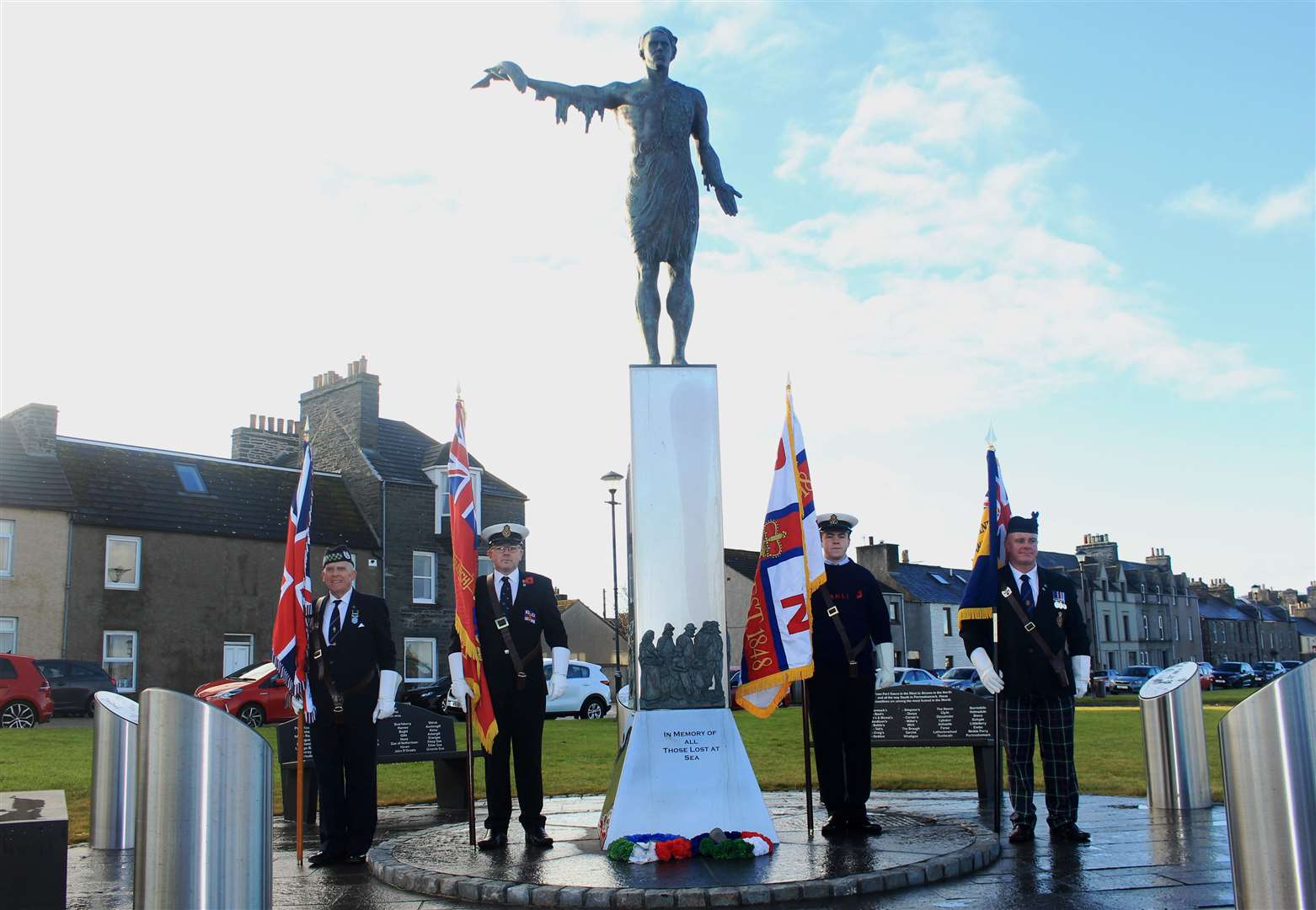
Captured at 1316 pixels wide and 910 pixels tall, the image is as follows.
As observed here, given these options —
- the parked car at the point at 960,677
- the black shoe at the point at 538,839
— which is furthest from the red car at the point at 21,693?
the parked car at the point at 960,677

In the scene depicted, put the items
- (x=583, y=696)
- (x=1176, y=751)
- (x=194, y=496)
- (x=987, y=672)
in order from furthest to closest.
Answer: (x=194, y=496)
(x=583, y=696)
(x=1176, y=751)
(x=987, y=672)

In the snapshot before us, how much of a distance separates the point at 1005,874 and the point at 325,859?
402 centimetres

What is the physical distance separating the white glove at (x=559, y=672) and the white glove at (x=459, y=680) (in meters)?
0.54

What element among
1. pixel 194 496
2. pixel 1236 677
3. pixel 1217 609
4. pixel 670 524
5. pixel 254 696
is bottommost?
pixel 1236 677

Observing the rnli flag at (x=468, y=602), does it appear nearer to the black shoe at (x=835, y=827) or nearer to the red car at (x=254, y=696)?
the black shoe at (x=835, y=827)

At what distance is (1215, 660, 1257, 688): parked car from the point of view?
56.5 meters

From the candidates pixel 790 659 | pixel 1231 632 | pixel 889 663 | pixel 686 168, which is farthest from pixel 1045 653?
pixel 1231 632

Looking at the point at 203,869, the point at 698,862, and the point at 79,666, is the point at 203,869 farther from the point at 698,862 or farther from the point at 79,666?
the point at 79,666

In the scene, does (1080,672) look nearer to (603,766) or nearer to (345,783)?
(345,783)

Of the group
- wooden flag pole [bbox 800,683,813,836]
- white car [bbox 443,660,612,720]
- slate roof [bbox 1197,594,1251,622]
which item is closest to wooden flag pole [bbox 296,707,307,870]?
wooden flag pole [bbox 800,683,813,836]

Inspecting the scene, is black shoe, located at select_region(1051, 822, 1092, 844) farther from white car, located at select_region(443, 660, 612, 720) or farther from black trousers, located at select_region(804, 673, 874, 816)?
white car, located at select_region(443, 660, 612, 720)

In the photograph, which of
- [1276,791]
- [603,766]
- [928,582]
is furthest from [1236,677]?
[1276,791]

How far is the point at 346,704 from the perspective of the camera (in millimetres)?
7230

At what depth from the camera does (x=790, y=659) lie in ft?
24.9
